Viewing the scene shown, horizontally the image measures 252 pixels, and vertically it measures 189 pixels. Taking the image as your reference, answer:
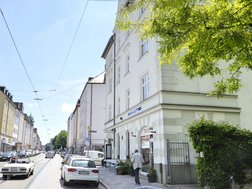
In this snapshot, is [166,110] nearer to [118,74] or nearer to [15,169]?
[15,169]

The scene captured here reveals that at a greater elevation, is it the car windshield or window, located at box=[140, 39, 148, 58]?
window, located at box=[140, 39, 148, 58]

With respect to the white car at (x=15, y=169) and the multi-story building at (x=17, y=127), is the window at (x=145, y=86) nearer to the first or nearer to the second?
the white car at (x=15, y=169)

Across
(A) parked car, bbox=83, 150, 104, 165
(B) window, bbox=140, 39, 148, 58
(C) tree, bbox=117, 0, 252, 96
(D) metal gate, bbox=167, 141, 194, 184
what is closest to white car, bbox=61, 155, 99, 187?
(D) metal gate, bbox=167, 141, 194, 184

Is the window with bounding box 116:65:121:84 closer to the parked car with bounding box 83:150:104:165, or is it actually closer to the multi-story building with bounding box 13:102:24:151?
the parked car with bounding box 83:150:104:165

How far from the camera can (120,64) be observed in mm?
27672

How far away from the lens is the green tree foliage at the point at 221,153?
37.0 ft

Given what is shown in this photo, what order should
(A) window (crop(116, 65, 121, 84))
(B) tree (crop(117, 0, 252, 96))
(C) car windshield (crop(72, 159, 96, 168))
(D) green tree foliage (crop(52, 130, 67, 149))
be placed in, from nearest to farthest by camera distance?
(B) tree (crop(117, 0, 252, 96)) → (C) car windshield (crop(72, 159, 96, 168)) → (A) window (crop(116, 65, 121, 84)) → (D) green tree foliage (crop(52, 130, 67, 149))

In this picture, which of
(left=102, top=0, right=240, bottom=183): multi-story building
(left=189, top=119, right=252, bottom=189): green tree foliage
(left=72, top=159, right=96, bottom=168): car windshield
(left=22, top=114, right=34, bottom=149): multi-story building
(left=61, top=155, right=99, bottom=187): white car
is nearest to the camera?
(left=189, top=119, right=252, bottom=189): green tree foliage

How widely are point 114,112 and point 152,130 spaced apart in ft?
38.3

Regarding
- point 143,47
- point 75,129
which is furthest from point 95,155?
point 75,129

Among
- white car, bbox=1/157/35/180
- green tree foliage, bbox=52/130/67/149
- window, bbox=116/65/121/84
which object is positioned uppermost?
window, bbox=116/65/121/84

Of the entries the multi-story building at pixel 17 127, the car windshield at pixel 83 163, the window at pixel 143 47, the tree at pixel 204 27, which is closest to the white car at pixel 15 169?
the car windshield at pixel 83 163

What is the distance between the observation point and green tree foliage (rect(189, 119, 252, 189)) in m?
11.3

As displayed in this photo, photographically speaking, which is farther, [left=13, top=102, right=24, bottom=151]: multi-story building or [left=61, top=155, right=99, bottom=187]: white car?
[left=13, top=102, right=24, bottom=151]: multi-story building
